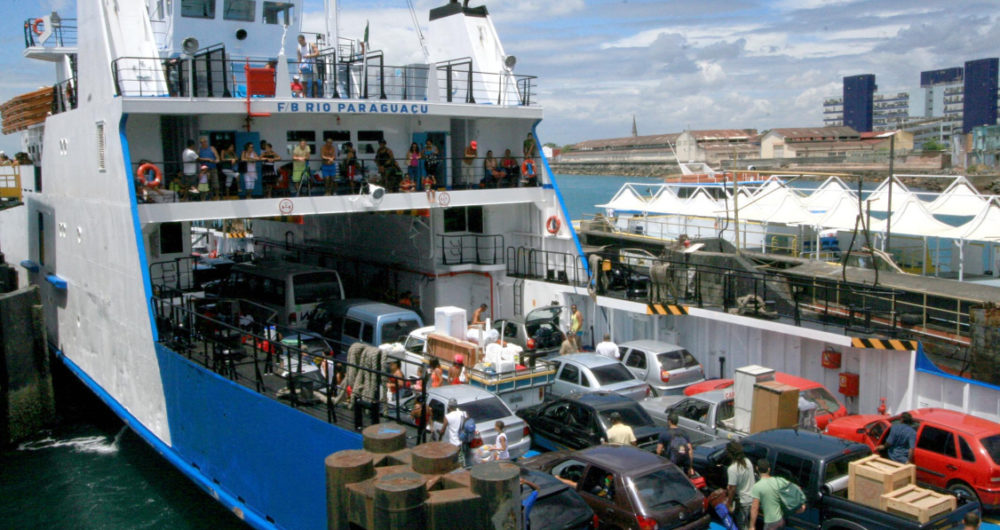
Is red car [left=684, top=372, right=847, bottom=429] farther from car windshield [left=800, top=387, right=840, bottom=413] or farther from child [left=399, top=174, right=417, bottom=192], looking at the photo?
child [left=399, top=174, right=417, bottom=192]

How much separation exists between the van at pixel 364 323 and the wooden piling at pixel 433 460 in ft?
24.8

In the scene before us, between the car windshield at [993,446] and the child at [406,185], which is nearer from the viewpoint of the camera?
the car windshield at [993,446]

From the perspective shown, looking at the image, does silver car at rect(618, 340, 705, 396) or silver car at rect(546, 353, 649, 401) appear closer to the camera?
silver car at rect(546, 353, 649, 401)

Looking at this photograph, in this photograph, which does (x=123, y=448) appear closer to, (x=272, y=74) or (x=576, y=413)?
(x=272, y=74)

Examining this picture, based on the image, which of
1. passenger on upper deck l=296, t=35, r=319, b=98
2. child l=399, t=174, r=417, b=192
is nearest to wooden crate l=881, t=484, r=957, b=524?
child l=399, t=174, r=417, b=192

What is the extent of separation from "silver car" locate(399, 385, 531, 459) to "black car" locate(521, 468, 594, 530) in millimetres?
1952

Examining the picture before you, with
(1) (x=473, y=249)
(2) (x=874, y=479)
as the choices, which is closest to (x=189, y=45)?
(1) (x=473, y=249)

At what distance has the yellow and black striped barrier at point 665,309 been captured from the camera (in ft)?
48.9

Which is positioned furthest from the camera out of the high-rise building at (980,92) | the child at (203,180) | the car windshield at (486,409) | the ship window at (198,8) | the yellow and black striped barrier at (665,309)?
the high-rise building at (980,92)

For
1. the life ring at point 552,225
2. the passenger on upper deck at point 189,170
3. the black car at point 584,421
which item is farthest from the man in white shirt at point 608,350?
the passenger on upper deck at point 189,170

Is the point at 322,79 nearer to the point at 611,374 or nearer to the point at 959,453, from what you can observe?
the point at 611,374

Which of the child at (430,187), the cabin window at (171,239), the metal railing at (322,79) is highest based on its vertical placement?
the metal railing at (322,79)

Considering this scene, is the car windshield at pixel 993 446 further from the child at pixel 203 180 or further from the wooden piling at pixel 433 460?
the child at pixel 203 180

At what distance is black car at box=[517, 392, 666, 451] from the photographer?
10906mm
